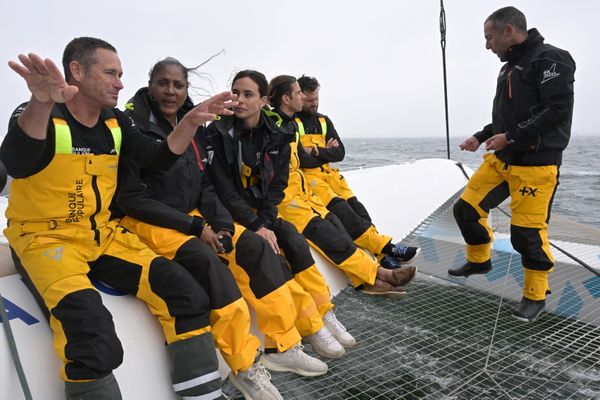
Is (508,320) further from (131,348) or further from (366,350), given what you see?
(131,348)

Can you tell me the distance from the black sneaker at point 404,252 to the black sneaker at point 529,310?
0.60m

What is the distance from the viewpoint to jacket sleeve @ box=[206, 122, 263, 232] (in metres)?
1.90

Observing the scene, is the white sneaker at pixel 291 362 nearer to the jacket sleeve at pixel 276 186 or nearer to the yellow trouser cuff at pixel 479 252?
the jacket sleeve at pixel 276 186

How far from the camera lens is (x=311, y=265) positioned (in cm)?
196

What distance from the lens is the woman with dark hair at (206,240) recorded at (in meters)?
1.46

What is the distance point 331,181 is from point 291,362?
138cm

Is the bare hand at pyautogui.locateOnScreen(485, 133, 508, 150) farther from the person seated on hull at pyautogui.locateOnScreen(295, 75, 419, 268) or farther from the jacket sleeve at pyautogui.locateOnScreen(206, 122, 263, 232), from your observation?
the jacket sleeve at pyautogui.locateOnScreen(206, 122, 263, 232)

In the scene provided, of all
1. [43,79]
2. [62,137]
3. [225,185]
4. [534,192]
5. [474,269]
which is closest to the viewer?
[43,79]

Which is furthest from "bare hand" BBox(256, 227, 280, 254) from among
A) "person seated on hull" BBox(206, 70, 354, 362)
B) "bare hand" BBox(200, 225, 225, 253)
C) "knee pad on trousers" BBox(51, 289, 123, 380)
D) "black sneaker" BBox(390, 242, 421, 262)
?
"black sneaker" BBox(390, 242, 421, 262)

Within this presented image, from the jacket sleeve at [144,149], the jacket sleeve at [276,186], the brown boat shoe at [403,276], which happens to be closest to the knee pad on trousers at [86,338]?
the jacket sleeve at [144,149]

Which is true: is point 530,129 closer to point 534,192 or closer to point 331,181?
point 534,192

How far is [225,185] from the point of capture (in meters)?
1.92

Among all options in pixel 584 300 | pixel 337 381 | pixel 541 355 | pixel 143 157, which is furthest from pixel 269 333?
pixel 584 300

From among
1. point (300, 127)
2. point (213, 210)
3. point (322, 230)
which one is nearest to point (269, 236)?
point (213, 210)
